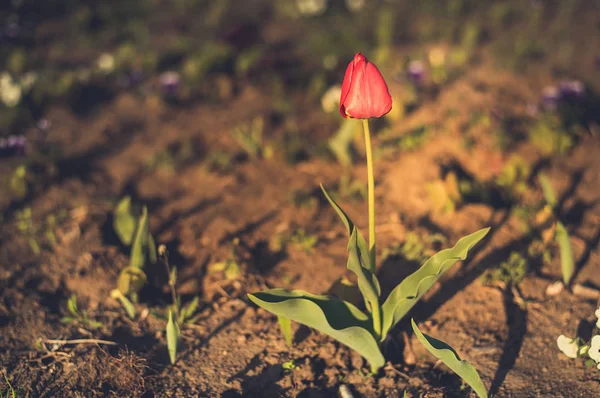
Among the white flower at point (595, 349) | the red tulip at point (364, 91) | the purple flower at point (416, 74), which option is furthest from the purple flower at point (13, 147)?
the white flower at point (595, 349)

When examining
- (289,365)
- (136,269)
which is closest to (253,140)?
(136,269)

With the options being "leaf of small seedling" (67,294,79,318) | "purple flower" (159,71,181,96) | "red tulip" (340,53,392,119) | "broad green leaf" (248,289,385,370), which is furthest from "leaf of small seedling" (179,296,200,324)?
"purple flower" (159,71,181,96)

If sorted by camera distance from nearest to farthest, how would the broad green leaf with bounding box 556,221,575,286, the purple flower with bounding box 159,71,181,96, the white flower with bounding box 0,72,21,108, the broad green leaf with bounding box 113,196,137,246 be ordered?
the broad green leaf with bounding box 556,221,575,286 < the broad green leaf with bounding box 113,196,137,246 < the white flower with bounding box 0,72,21,108 < the purple flower with bounding box 159,71,181,96

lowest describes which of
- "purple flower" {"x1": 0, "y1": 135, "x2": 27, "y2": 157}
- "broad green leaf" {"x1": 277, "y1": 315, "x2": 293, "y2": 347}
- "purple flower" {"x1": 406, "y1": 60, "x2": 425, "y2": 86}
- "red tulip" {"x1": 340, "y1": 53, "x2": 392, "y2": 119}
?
"broad green leaf" {"x1": 277, "y1": 315, "x2": 293, "y2": 347}

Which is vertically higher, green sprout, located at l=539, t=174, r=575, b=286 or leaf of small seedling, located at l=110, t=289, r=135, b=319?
green sprout, located at l=539, t=174, r=575, b=286

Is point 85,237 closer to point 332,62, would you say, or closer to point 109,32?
point 332,62

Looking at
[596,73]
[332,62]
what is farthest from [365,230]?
[596,73]

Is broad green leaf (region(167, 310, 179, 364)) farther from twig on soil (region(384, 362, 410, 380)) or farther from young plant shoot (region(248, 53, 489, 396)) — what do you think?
twig on soil (region(384, 362, 410, 380))

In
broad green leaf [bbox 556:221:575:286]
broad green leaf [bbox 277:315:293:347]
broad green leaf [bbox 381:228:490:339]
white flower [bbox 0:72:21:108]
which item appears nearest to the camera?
broad green leaf [bbox 381:228:490:339]

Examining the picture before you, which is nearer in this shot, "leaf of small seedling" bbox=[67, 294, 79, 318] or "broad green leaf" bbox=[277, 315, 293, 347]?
"broad green leaf" bbox=[277, 315, 293, 347]
